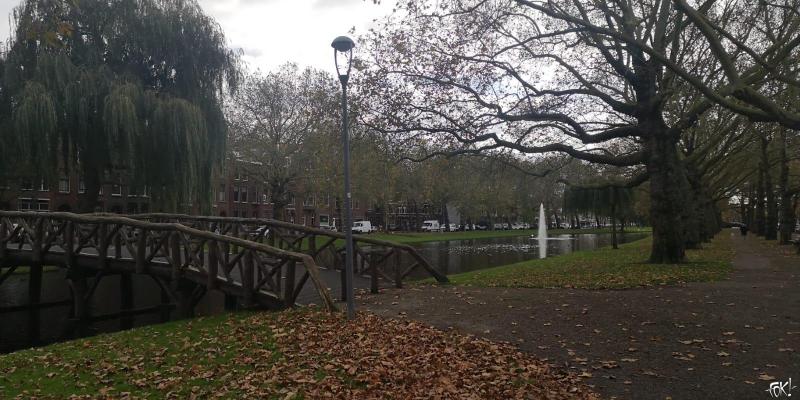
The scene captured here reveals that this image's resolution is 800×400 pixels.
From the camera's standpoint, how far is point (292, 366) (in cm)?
697

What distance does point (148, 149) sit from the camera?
23.5 metres

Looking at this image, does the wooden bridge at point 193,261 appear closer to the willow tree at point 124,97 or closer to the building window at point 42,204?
the willow tree at point 124,97

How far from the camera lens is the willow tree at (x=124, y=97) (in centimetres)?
2189

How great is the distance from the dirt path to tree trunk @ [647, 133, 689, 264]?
497 centimetres

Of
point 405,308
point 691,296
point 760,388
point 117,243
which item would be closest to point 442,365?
point 760,388

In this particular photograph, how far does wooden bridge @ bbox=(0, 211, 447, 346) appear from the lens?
37.6 feet

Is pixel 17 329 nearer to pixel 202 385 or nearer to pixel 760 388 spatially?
pixel 202 385

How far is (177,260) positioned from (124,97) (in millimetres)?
11850

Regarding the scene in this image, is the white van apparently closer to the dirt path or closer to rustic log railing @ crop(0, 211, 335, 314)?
rustic log railing @ crop(0, 211, 335, 314)

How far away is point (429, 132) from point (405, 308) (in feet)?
29.1

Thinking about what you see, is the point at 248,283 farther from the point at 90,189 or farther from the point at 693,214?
the point at 693,214

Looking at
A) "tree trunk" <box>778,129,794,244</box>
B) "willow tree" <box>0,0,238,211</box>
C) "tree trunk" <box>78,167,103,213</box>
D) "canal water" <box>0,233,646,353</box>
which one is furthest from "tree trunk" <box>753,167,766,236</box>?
"tree trunk" <box>78,167,103,213</box>

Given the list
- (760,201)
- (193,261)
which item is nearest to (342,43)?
(193,261)

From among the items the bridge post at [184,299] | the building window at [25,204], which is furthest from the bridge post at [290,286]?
the building window at [25,204]
